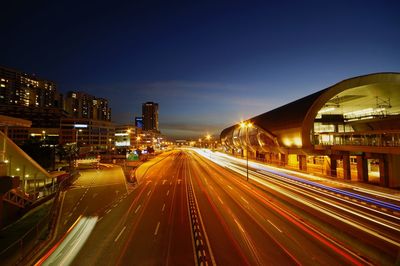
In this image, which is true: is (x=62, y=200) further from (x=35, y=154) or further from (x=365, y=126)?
(x=365, y=126)

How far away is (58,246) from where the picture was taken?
1487 centimetres

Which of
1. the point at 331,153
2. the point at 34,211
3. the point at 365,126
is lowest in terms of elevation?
the point at 34,211

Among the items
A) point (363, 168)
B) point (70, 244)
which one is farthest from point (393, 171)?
point (70, 244)

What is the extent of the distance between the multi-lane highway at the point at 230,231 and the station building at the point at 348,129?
40.7 ft

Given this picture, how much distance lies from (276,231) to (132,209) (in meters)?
13.7

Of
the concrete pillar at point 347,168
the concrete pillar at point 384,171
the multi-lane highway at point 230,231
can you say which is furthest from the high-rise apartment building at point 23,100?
the concrete pillar at point 384,171

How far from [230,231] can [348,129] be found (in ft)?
166

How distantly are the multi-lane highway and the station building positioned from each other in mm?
12405

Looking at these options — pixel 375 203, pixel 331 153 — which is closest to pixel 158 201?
pixel 375 203

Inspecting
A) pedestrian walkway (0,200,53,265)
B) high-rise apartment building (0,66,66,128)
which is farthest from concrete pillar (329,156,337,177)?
high-rise apartment building (0,66,66,128)

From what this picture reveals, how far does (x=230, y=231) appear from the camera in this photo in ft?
53.6

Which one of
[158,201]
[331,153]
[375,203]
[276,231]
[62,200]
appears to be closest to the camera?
[276,231]

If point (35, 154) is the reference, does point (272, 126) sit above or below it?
above

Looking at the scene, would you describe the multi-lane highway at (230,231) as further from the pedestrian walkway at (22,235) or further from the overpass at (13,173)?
the overpass at (13,173)
